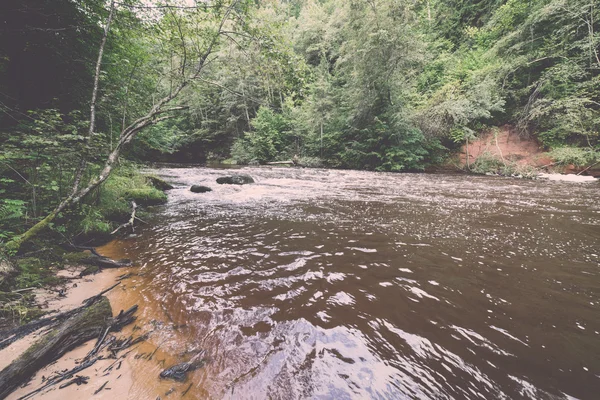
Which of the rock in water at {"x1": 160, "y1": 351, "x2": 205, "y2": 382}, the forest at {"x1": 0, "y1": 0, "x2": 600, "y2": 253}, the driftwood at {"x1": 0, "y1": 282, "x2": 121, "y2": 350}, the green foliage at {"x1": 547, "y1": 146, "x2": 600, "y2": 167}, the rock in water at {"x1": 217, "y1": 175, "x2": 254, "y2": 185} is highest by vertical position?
the forest at {"x1": 0, "y1": 0, "x2": 600, "y2": 253}

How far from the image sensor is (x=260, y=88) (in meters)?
17.4

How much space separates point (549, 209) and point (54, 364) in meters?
9.00

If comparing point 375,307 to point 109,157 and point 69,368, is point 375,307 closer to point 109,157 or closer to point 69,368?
point 69,368

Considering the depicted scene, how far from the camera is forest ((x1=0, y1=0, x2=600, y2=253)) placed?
372 cm

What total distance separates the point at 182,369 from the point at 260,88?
60.9 ft

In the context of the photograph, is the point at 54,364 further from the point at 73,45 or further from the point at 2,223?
the point at 73,45

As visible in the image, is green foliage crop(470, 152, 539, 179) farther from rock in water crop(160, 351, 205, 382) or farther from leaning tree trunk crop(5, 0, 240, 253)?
rock in water crop(160, 351, 205, 382)

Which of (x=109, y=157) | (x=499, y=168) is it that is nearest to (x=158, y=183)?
(x=109, y=157)

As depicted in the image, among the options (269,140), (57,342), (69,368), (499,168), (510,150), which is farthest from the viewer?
(269,140)

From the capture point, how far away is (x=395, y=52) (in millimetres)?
14984

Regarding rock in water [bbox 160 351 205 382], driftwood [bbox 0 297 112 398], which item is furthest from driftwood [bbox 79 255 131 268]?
Answer: rock in water [bbox 160 351 205 382]

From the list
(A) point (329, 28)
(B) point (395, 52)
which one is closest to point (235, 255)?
(B) point (395, 52)

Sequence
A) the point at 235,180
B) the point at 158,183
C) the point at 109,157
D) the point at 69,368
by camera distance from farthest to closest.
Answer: the point at 235,180 → the point at 158,183 → the point at 109,157 → the point at 69,368

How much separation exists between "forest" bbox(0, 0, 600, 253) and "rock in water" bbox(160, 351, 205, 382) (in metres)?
2.54
